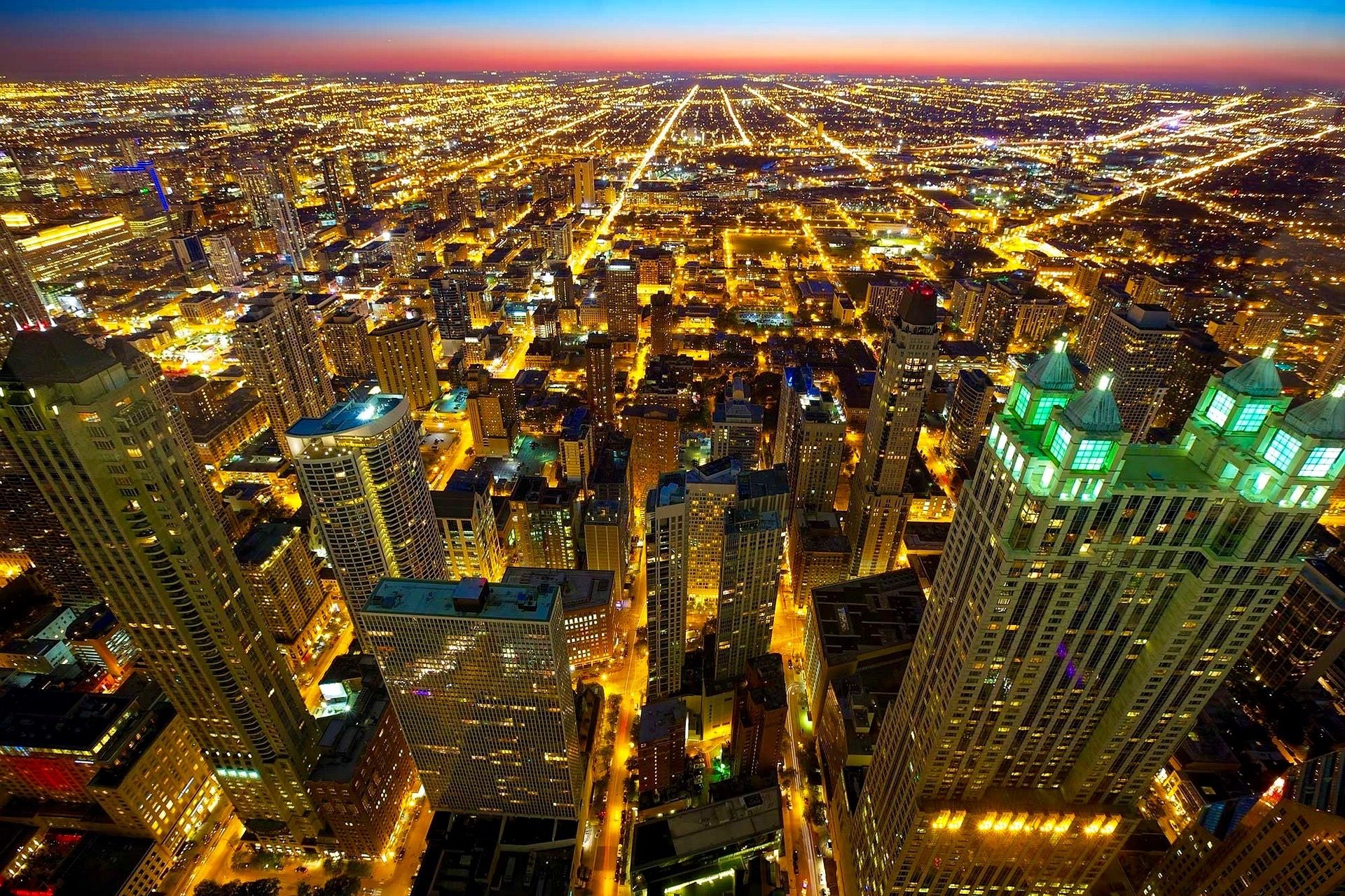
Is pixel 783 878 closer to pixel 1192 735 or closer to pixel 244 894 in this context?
pixel 1192 735

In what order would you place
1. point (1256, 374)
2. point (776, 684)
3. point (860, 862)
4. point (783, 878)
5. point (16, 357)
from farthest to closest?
point (776, 684) → point (783, 878) → point (860, 862) → point (16, 357) → point (1256, 374)

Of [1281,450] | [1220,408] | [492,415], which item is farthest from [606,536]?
[1281,450]

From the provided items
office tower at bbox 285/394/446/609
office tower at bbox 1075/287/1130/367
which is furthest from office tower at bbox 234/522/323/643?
office tower at bbox 1075/287/1130/367

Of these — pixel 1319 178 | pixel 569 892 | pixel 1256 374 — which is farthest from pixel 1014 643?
pixel 1319 178

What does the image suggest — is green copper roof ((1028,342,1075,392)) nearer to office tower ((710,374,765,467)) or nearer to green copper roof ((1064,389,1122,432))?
green copper roof ((1064,389,1122,432))

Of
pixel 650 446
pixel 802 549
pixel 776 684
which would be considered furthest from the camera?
pixel 650 446

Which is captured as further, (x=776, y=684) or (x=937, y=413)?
(x=937, y=413)

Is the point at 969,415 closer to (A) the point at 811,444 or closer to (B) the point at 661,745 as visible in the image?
(A) the point at 811,444
